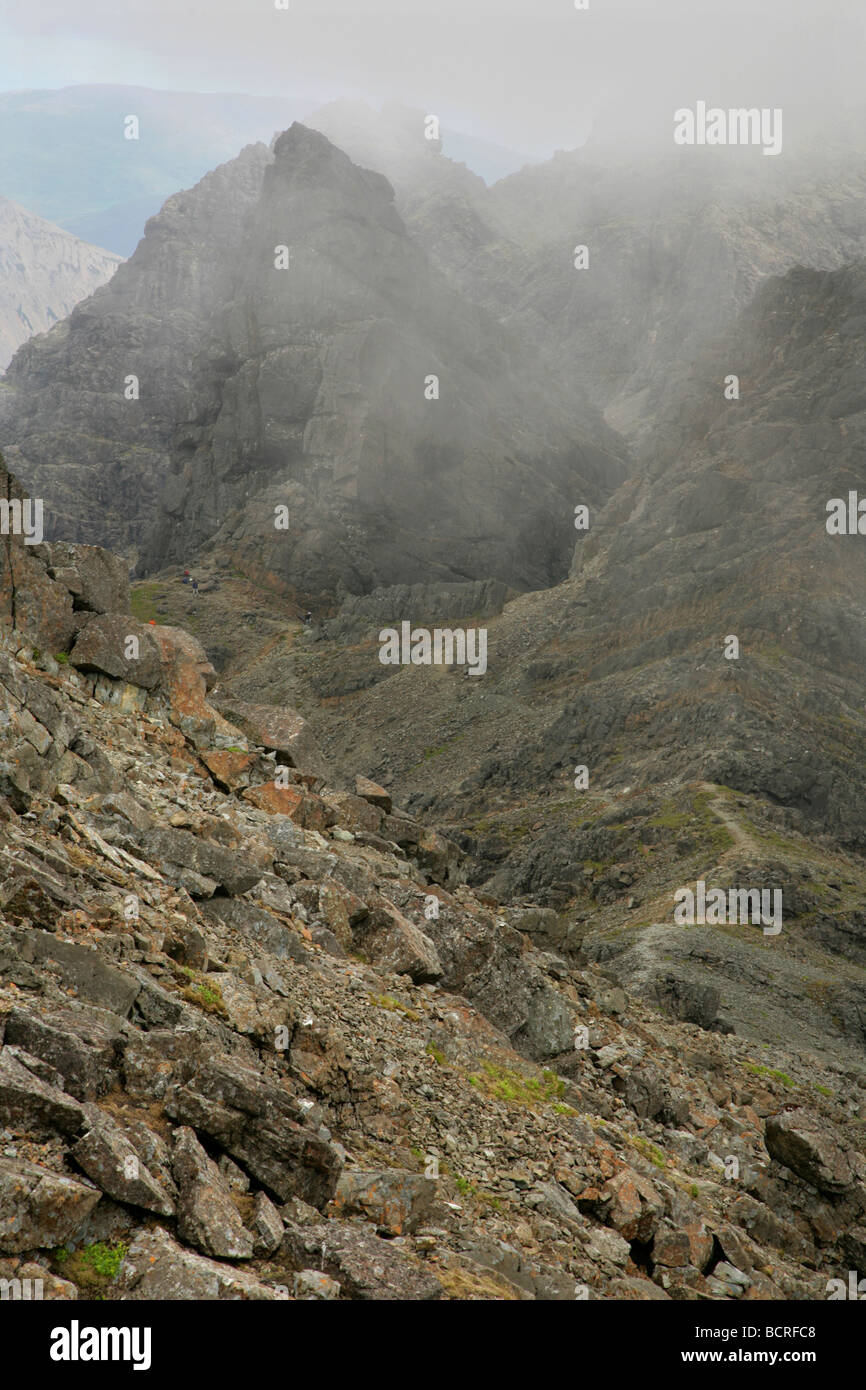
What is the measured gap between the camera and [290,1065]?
1442 cm

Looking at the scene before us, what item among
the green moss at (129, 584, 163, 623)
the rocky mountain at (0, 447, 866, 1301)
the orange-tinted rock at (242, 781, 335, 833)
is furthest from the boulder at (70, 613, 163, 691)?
the green moss at (129, 584, 163, 623)

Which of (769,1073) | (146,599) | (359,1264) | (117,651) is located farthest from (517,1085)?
(146,599)

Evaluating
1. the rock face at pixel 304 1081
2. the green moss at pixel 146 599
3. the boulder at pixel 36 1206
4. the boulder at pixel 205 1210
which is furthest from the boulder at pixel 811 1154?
the green moss at pixel 146 599

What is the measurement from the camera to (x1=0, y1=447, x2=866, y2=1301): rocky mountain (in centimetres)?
977

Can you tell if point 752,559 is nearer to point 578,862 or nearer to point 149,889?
point 578,862

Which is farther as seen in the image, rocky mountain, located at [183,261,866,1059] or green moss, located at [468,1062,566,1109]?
rocky mountain, located at [183,261,866,1059]

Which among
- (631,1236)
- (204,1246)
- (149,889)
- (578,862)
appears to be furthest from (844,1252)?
(578,862)

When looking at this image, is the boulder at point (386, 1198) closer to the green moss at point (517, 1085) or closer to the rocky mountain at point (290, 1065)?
the rocky mountain at point (290, 1065)

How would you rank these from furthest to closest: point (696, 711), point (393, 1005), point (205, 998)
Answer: point (696, 711), point (393, 1005), point (205, 998)

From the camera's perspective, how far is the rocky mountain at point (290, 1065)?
9.77 m

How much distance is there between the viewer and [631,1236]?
16.2 m

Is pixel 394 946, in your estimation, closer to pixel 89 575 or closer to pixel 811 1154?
pixel 811 1154

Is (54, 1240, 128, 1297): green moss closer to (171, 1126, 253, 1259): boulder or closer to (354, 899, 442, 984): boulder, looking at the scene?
(171, 1126, 253, 1259): boulder

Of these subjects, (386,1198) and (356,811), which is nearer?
(386,1198)
